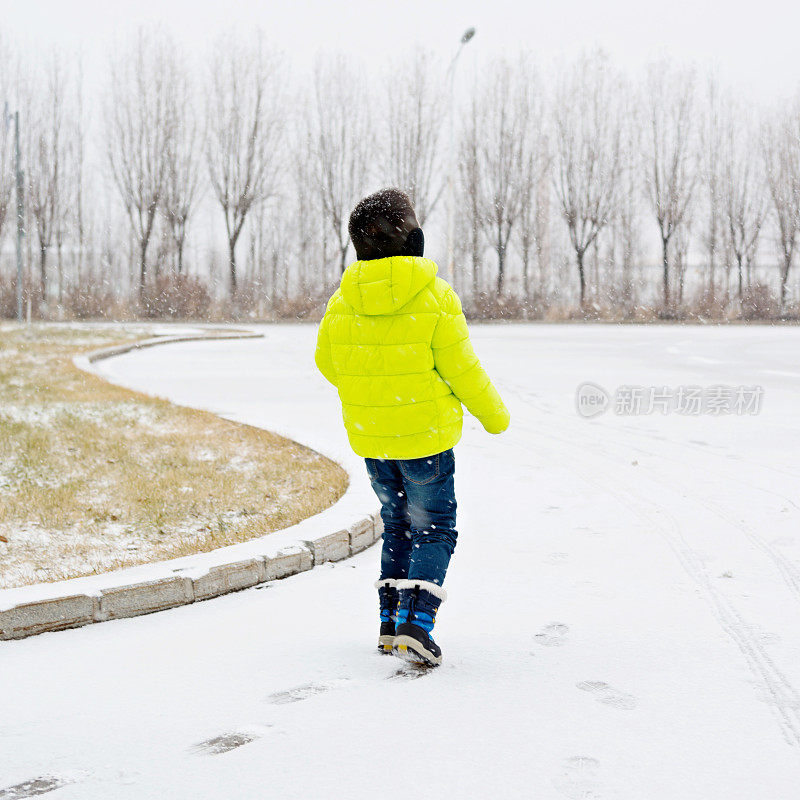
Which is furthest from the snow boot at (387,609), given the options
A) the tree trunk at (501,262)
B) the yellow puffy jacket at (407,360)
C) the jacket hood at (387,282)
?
the tree trunk at (501,262)

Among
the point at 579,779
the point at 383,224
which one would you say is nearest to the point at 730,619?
the point at 579,779

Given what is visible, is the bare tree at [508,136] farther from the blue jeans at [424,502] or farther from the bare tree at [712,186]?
the blue jeans at [424,502]

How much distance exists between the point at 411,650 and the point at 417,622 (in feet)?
0.34

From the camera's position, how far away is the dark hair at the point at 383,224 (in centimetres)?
309

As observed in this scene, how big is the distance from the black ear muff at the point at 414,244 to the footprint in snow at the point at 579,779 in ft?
5.64

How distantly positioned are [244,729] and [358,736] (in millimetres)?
351

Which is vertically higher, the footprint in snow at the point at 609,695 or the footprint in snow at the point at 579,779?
the footprint in snow at the point at 579,779

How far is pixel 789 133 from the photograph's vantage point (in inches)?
1752

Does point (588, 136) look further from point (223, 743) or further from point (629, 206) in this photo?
point (223, 743)

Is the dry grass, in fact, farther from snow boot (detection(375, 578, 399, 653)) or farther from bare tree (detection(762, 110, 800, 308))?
bare tree (detection(762, 110, 800, 308))

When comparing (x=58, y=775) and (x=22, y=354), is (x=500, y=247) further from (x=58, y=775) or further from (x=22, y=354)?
(x=58, y=775)

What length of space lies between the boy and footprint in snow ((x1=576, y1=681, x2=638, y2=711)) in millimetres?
534

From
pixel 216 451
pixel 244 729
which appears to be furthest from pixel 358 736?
pixel 216 451

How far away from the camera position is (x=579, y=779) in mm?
2361
